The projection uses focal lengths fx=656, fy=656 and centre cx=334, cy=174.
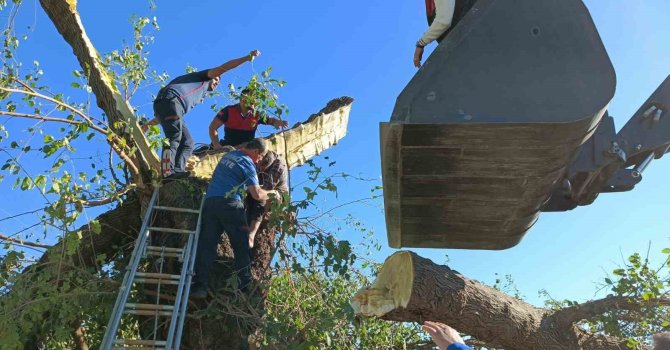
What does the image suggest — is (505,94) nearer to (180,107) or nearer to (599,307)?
(599,307)

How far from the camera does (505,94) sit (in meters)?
3.11

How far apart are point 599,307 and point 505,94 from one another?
77.3 inches

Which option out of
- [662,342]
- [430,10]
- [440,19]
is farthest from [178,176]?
[662,342]

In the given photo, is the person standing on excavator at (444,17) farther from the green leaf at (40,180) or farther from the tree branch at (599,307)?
the green leaf at (40,180)

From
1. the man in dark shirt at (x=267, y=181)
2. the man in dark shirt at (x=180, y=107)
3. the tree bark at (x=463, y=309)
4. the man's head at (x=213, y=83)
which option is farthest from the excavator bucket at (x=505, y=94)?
the man's head at (x=213, y=83)

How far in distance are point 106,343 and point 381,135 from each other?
239cm

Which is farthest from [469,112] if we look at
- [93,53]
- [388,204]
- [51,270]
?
[93,53]

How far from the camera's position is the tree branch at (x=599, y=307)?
4117mm

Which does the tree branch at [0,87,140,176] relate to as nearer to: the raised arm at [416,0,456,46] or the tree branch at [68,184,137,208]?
the tree branch at [68,184,137,208]

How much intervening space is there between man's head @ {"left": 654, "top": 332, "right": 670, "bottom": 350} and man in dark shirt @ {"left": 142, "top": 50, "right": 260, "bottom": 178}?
4.46 m

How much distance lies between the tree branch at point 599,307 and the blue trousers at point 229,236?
7.69 feet

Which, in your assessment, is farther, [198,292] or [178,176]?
[178,176]

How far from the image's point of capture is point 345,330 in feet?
16.5

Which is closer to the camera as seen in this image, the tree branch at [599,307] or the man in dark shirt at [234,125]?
the tree branch at [599,307]
